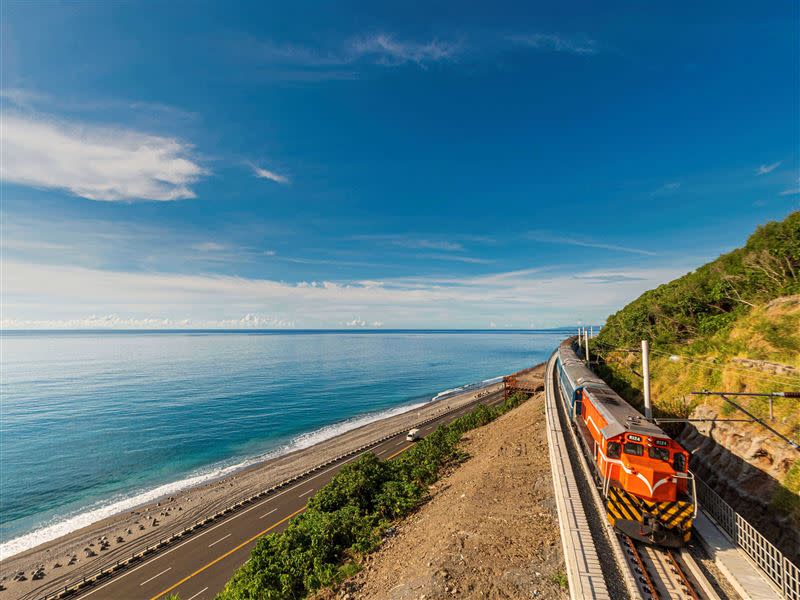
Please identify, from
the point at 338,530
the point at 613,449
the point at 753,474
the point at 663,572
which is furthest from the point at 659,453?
the point at 338,530

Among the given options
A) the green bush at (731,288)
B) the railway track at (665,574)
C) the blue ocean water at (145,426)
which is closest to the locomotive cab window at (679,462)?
the railway track at (665,574)

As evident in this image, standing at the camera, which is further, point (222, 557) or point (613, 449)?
point (222, 557)

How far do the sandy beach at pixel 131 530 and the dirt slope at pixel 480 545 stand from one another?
2669 centimetres

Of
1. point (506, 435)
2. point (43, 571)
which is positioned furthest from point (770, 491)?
point (43, 571)

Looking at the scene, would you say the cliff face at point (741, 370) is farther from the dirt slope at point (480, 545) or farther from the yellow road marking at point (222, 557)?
the yellow road marking at point (222, 557)

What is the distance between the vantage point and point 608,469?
12.9m

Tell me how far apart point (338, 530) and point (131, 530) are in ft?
90.9

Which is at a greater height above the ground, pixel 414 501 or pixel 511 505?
pixel 511 505

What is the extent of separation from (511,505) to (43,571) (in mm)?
37178

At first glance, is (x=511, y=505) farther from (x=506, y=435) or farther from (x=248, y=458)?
(x=248, y=458)

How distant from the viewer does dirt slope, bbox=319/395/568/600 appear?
10469mm

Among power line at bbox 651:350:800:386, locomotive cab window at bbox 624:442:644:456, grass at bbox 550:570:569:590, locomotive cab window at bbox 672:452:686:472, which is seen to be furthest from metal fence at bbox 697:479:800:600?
power line at bbox 651:350:800:386

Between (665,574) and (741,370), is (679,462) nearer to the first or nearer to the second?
(665,574)

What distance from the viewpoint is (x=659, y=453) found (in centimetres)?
1191
